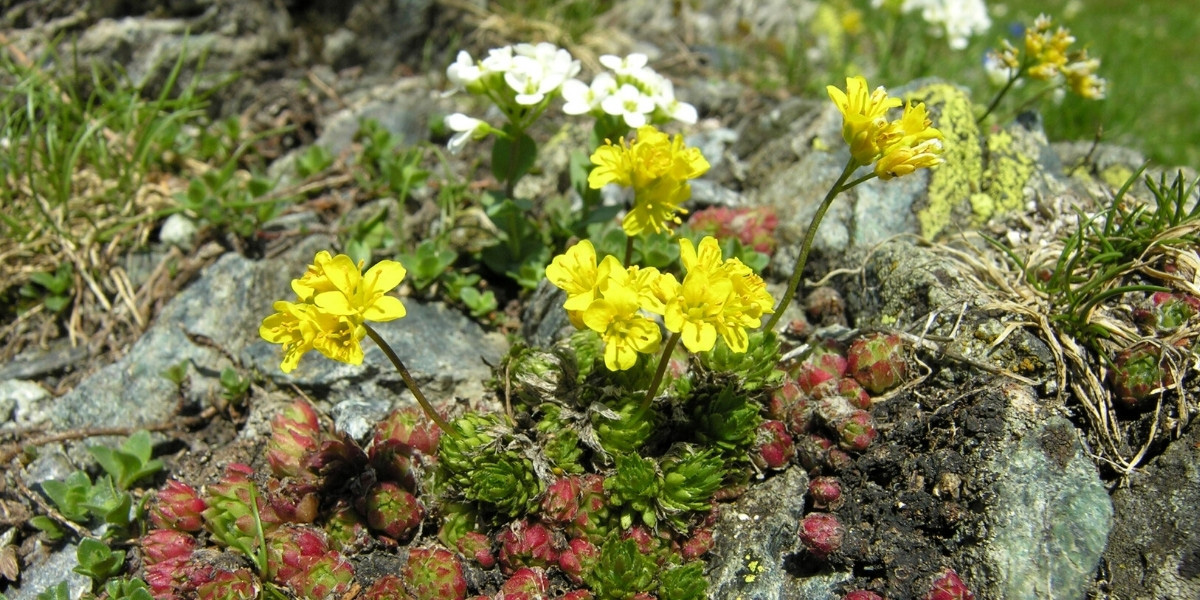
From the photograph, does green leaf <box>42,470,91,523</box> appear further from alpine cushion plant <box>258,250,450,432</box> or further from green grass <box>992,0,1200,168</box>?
green grass <box>992,0,1200,168</box>

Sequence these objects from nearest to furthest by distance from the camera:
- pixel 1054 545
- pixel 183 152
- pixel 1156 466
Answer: pixel 1054 545, pixel 1156 466, pixel 183 152

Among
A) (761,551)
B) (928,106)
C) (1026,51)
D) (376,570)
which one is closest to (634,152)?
(761,551)

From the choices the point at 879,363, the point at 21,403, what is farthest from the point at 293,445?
the point at 879,363

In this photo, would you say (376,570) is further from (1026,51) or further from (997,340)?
(1026,51)

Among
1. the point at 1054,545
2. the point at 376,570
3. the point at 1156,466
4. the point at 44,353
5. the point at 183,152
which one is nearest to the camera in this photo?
the point at 1054,545

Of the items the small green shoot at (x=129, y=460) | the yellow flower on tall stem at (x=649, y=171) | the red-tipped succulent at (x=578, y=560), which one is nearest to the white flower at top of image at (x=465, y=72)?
the yellow flower on tall stem at (x=649, y=171)

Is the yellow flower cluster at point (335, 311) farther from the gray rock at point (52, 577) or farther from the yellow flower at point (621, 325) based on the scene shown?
the gray rock at point (52, 577)
